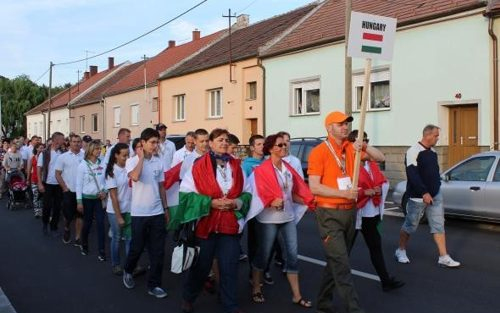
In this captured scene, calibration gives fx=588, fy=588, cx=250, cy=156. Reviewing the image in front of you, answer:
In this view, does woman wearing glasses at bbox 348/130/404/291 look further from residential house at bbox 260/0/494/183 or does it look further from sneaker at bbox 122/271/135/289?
residential house at bbox 260/0/494/183

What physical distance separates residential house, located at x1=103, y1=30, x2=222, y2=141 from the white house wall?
15.6 m

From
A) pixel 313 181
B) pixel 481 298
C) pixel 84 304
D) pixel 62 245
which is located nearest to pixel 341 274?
pixel 313 181

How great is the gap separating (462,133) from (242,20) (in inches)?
855

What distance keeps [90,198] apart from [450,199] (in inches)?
256

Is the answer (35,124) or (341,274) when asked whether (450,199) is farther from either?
(35,124)

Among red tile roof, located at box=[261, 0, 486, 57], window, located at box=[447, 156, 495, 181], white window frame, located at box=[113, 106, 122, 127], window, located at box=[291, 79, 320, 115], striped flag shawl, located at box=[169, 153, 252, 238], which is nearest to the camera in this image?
striped flag shawl, located at box=[169, 153, 252, 238]

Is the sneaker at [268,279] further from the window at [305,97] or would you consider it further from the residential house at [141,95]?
the residential house at [141,95]

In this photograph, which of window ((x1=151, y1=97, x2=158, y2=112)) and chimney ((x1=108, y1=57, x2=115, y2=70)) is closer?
window ((x1=151, y1=97, x2=158, y2=112))

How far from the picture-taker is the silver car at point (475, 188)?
33.4ft

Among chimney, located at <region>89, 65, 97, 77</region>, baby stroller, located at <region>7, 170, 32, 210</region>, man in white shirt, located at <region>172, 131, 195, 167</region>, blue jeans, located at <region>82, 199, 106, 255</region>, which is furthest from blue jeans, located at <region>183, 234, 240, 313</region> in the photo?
chimney, located at <region>89, 65, 97, 77</region>

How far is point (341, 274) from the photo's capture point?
5.15 meters

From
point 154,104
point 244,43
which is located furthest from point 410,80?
point 154,104

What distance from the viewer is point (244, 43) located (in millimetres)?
28844

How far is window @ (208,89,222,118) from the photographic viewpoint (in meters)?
28.7
